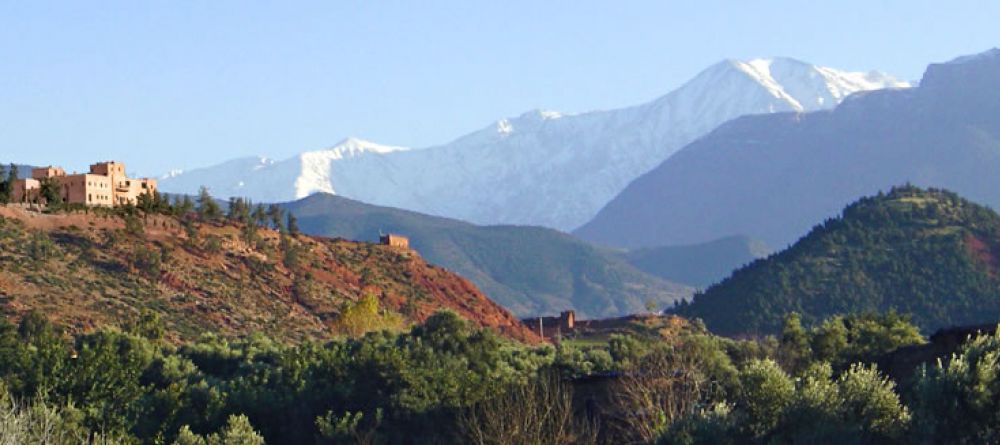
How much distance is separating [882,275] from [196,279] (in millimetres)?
77448

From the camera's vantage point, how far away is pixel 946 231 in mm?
186000

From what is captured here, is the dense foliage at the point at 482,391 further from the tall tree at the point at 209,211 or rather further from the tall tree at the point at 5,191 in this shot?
the tall tree at the point at 209,211

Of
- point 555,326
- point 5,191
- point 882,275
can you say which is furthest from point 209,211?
point 882,275

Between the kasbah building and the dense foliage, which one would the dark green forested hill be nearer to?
the kasbah building

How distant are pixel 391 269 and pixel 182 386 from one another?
271ft

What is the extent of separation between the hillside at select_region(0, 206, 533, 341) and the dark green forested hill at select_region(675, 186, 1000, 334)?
28.9 metres

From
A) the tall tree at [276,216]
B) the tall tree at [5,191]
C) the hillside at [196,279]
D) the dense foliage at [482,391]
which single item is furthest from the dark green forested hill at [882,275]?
the dense foliage at [482,391]

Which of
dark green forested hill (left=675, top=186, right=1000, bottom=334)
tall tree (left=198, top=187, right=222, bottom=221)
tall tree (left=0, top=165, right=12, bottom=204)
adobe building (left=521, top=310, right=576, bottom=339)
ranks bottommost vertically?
adobe building (left=521, top=310, right=576, bottom=339)

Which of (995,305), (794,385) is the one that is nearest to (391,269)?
(995,305)

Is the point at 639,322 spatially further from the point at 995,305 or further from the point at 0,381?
the point at 0,381

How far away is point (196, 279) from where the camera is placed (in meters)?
137

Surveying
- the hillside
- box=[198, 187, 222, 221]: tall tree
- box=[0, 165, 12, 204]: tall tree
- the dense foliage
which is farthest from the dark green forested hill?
the dense foliage

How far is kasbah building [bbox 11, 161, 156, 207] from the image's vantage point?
6068 inches

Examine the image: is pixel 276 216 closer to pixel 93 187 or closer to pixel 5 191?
pixel 93 187
